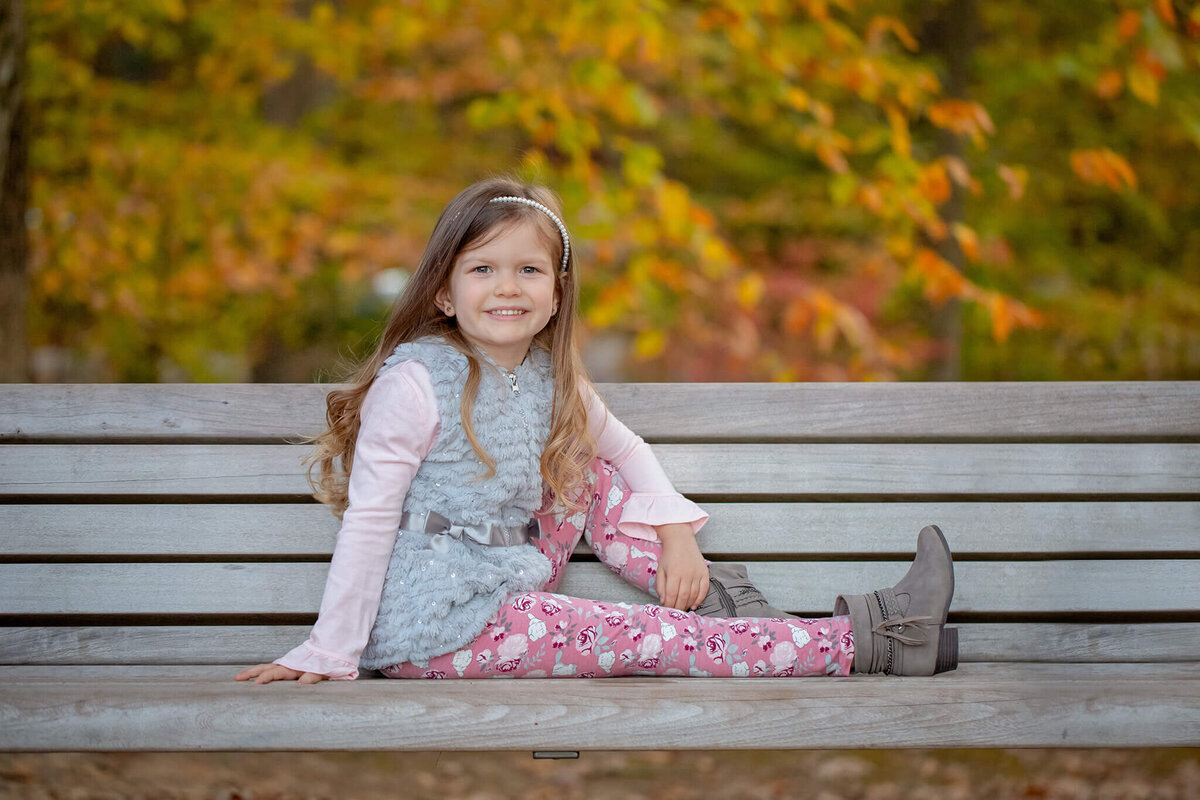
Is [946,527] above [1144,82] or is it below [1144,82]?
below

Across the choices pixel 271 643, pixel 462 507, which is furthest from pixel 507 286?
pixel 271 643

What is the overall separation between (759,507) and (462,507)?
772 millimetres

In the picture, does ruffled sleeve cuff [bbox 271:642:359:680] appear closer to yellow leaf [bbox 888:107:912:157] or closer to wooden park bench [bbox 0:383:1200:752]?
wooden park bench [bbox 0:383:1200:752]

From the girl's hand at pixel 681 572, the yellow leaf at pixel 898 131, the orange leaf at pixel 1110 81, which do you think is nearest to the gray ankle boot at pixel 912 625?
the girl's hand at pixel 681 572

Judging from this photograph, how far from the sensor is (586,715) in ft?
6.19

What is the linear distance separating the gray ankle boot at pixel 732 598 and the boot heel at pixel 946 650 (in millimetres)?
340

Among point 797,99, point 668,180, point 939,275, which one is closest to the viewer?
point 797,99

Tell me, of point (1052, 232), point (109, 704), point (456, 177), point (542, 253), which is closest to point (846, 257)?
point (1052, 232)

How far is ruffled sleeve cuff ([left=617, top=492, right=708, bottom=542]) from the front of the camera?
254 cm

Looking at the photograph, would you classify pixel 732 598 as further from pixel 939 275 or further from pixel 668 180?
pixel 668 180

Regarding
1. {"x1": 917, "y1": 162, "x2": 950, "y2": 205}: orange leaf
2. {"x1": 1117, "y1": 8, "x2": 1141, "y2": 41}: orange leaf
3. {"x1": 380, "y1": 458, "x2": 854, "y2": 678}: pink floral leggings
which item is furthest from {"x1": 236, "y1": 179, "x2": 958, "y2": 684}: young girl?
{"x1": 1117, "y1": 8, "x2": 1141, "y2": 41}: orange leaf

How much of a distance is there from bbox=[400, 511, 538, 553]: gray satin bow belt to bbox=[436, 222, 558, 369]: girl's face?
403 millimetres

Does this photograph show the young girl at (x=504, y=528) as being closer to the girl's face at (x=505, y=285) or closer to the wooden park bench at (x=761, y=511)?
the girl's face at (x=505, y=285)

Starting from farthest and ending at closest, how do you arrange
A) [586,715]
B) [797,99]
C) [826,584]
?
[797,99], [826,584], [586,715]
